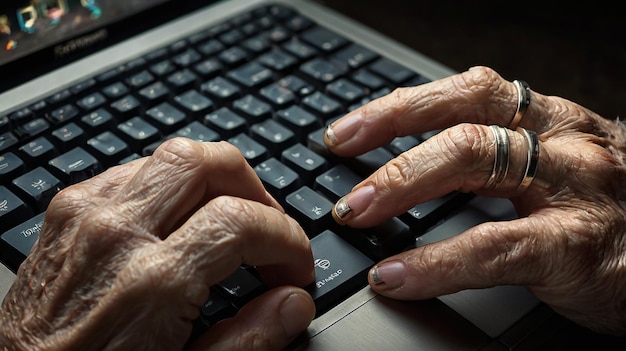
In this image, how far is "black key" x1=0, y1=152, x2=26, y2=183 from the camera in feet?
2.16

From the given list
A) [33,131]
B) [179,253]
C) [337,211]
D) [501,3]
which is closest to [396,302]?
[337,211]

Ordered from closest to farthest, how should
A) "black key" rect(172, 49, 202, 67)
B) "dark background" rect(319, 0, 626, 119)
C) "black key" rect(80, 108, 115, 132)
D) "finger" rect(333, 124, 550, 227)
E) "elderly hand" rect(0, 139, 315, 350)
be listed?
"elderly hand" rect(0, 139, 315, 350)
"finger" rect(333, 124, 550, 227)
"black key" rect(80, 108, 115, 132)
"black key" rect(172, 49, 202, 67)
"dark background" rect(319, 0, 626, 119)

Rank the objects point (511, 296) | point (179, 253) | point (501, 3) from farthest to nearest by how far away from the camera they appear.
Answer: point (501, 3)
point (511, 296)
point (179, 253)

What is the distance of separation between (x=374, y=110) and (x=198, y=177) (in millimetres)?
217

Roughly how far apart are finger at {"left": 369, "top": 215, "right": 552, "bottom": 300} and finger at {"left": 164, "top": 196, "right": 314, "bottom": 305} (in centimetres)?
9

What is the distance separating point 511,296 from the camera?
62 centimetres

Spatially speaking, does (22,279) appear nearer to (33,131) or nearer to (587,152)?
(33,131)

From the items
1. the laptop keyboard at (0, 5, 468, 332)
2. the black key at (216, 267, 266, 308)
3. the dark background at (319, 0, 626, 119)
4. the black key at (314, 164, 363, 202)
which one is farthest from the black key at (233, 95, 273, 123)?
the dark background at (319, 0, 626, 119)

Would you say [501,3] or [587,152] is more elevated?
[587,152]

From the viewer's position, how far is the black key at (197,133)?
0.71m

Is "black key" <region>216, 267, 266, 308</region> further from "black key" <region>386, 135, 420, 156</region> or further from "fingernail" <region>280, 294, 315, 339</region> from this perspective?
"black key" <region>386, 135, 420, 156</region>

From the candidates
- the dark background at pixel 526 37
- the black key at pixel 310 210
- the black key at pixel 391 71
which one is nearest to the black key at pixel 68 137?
the black key at pixel 310 210

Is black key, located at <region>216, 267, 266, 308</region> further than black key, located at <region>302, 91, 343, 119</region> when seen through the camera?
No

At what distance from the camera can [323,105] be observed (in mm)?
761
